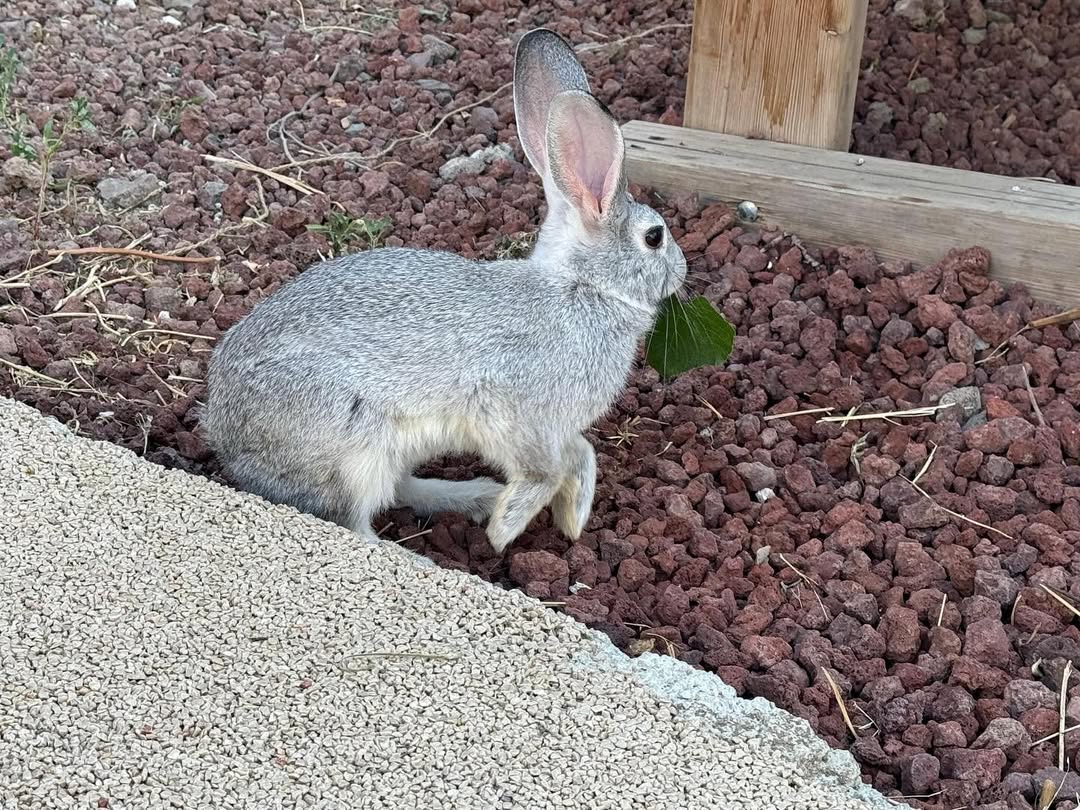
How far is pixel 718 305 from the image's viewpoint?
16.3 ft

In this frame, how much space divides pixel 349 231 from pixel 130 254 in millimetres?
815

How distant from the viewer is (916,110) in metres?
6.01

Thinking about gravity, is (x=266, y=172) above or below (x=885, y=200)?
below

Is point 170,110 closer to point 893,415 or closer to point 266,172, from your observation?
point 266,172

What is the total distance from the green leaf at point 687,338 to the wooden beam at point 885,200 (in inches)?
40.6

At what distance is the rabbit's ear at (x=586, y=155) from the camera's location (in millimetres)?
3701

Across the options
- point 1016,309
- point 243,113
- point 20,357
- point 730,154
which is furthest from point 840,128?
point 20,357

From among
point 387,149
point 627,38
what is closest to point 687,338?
point 387,149

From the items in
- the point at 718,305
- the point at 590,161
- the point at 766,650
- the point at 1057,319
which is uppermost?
the point at 590,161

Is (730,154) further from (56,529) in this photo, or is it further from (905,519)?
(56,529)

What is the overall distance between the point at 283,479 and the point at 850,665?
61.5 inches

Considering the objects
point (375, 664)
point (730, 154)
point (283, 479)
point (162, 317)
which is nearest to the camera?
point (375, 664)

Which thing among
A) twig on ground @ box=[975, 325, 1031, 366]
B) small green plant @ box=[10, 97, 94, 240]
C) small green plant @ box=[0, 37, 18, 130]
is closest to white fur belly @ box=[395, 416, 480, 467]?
twig on ground @ box=[975, 325, 1031, 366]

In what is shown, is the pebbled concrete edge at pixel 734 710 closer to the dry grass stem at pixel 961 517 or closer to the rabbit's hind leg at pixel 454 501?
the rabbit's hind leg at pixel 454 501
